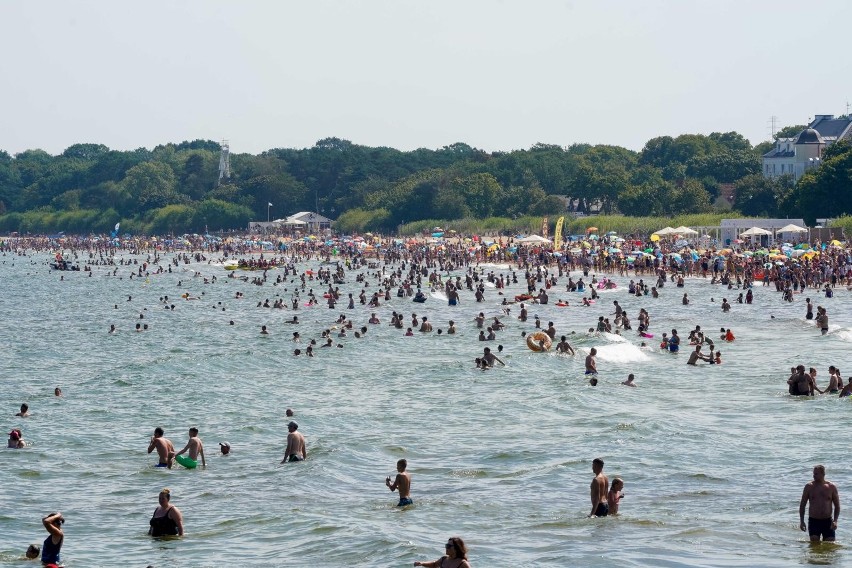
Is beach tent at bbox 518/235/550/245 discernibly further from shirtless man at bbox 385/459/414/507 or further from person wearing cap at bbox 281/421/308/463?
shirtless man at bbox 385/459/414/507

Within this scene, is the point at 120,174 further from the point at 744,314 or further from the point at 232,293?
the point at 744,314

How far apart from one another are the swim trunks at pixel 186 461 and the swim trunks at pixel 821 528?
1040 cm

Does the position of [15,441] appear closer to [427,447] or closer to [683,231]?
[427,447]

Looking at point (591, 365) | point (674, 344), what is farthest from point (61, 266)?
point (591, 365)

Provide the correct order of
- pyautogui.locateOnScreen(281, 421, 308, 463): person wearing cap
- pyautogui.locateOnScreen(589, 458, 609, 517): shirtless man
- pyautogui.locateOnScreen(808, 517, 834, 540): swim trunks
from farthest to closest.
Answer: pyautogui.locateOnScreen(281, 421, 308, 463): person wearing cap → pyautogui.locateOnScreen(589, 458, 609, 517): shirtless man → pyautogui.locateOnScreen(808, 517, 834, 540): swim trunks

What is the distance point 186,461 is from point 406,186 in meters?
112

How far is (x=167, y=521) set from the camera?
17125 millimetres

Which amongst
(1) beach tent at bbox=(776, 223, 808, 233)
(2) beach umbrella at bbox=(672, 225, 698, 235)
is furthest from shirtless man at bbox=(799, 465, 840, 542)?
(2) beach umbrella at bbox=(672, 225, 698, 235)

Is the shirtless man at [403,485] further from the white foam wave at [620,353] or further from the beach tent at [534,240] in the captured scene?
the beach tent at [534,240]

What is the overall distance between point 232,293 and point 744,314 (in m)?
31.8

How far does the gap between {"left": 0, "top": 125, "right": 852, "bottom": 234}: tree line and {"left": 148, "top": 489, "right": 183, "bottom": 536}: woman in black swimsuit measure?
6819 cm

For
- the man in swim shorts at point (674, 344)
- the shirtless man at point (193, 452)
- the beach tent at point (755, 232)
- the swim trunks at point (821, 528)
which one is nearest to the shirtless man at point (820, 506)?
the swim trunks at point (821, 528)

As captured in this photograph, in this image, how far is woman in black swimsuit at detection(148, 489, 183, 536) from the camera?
1711 centimetres

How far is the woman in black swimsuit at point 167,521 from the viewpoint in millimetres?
17109
